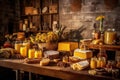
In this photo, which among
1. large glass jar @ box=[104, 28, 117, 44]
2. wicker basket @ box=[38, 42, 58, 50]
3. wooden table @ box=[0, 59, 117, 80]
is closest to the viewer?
wooden table @ box=[0, 59, 117, 80]

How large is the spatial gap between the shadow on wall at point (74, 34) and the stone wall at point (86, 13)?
0.02m

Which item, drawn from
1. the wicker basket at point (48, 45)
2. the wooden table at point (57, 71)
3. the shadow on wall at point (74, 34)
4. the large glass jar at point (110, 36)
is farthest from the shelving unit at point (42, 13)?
the wooden table at point (57, 71)

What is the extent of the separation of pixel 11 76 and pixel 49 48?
1.83 meters

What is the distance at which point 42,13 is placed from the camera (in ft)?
16.1

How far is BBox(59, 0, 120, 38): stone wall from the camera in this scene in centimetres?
369

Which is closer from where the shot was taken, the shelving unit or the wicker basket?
the wicker basket

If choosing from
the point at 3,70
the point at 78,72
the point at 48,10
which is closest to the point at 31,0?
the point at 48,10

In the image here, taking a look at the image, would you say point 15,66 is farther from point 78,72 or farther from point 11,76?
point 11,76

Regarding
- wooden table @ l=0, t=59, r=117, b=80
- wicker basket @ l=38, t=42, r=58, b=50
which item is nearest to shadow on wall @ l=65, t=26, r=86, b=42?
wicker basket @ l=38, t=42, r=58, b=50

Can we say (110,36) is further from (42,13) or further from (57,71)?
(42,13)

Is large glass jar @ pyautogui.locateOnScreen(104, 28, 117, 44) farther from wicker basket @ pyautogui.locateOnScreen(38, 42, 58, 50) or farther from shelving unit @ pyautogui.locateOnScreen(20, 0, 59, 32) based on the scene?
shelving unit @ pyautogui.locateOnScreen(20, 0, 59, 32)

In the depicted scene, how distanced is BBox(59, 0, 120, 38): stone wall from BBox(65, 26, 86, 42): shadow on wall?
0.02 metres

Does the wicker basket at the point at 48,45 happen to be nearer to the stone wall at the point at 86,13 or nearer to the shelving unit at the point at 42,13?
the stone wall at the point at 86,13

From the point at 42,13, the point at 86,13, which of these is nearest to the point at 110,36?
the point at 86,13
